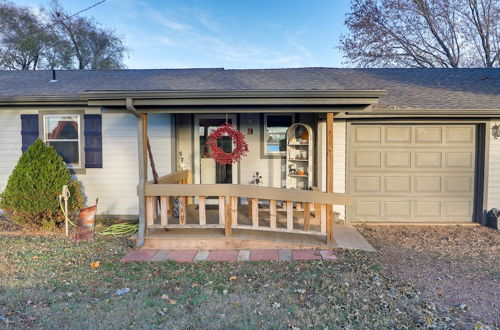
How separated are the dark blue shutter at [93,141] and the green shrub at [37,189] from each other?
0.61 meters

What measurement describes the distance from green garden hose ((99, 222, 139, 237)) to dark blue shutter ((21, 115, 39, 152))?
244cm

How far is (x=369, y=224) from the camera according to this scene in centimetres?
630

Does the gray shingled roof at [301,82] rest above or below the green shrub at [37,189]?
above

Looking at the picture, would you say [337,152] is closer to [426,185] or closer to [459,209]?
[426,185]

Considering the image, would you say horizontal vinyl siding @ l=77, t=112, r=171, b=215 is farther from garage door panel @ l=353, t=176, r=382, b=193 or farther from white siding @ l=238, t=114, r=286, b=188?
garage door panel @ l=353, t=176, r=382, b=193

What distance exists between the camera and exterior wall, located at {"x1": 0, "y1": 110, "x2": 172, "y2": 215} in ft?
20.5

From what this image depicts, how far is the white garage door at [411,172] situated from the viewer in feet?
20.6

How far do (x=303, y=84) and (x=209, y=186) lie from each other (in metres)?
3.19

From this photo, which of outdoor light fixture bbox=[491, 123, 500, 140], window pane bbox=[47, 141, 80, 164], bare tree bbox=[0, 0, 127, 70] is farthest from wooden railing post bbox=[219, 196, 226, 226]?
bare tree bbox=[0, 0, 127, 70]

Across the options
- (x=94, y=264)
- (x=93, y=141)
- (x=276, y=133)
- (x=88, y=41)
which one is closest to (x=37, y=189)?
(x=93, y=141)

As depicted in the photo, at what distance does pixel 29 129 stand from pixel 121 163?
1890 millimetres

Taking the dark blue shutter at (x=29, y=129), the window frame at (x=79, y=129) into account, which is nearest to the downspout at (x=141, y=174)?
the window frame at (x=79, y=129)

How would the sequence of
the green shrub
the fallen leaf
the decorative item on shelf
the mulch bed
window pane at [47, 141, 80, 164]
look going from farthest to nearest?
the decorative item on shelf
window pane at [47, 141, 80, 164]
the green shrub
the fallen leaf
the mulch bed

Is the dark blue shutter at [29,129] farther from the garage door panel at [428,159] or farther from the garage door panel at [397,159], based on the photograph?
→ the garage door panel at [428,159]
